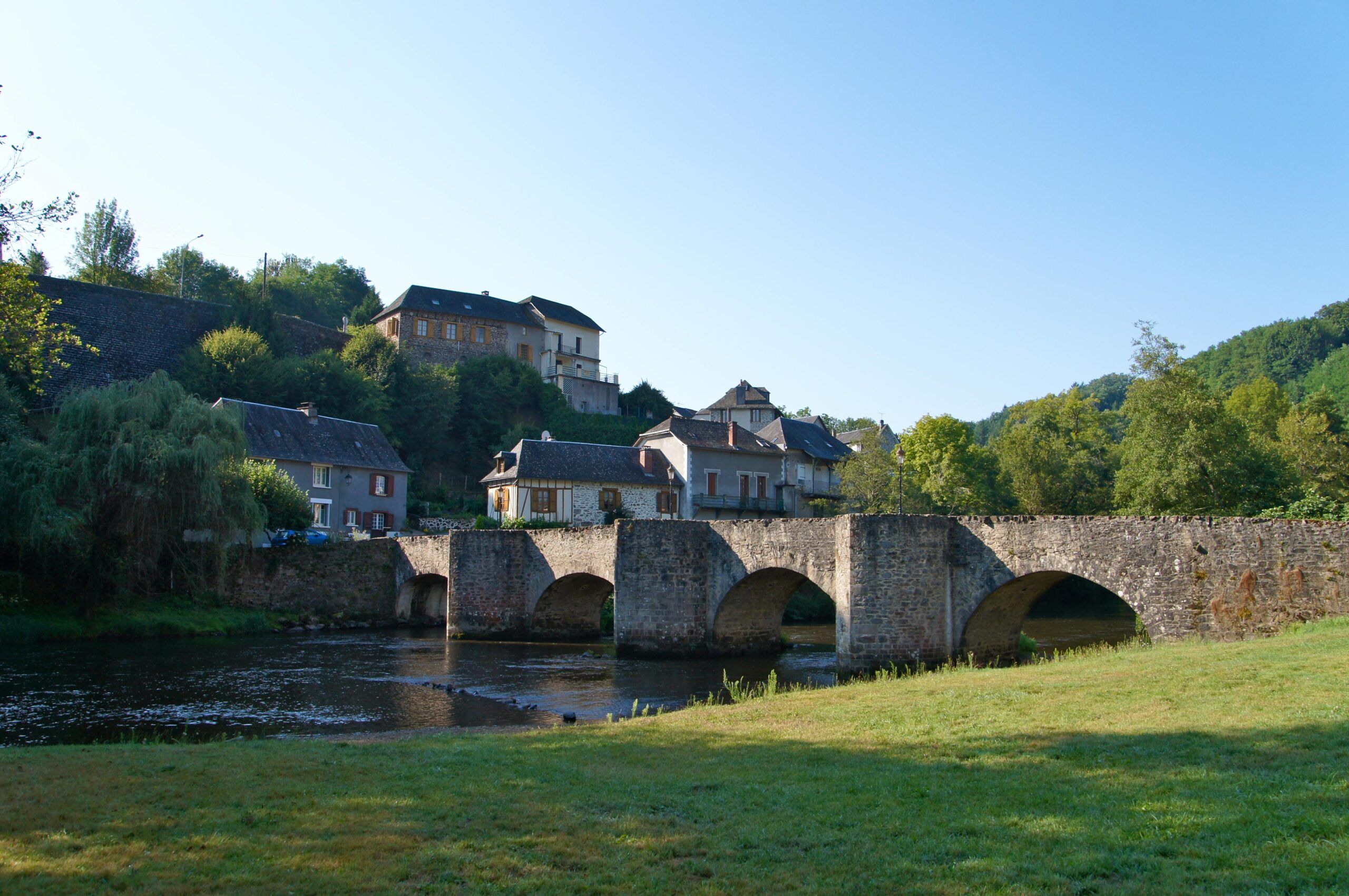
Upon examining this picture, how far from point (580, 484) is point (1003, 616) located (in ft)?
84.9

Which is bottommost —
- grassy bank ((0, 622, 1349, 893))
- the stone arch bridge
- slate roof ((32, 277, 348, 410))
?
grassy bank ((0, 622, 1349, 893))

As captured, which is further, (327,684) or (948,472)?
(948,472)

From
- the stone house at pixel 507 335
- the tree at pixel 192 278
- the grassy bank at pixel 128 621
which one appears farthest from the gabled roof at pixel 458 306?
the grassy bank at pixel 128 621

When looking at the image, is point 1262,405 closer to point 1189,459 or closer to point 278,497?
point 1189,459

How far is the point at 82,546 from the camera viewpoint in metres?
27.2

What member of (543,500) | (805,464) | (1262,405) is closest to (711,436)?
(805,464)

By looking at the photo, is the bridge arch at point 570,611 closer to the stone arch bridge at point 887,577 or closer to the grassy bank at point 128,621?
the stone arch bridge at point 887,577

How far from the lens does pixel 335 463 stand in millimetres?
41312

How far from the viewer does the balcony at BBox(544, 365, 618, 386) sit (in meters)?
65.0

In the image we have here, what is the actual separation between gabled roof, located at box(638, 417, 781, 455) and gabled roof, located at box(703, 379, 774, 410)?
9697 millimetres

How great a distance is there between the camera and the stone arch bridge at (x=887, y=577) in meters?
14.3

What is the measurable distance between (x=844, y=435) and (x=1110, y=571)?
47546mm

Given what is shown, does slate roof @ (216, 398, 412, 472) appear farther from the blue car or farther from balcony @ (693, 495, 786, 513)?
balcony @ (693, 495, 786, 513)

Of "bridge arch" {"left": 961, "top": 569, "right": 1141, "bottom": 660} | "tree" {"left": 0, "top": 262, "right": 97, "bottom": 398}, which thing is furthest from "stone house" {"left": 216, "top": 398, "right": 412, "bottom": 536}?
"bridge arch" {"left": 961, "top": 569, "right": 1141, "bottom": 660}
